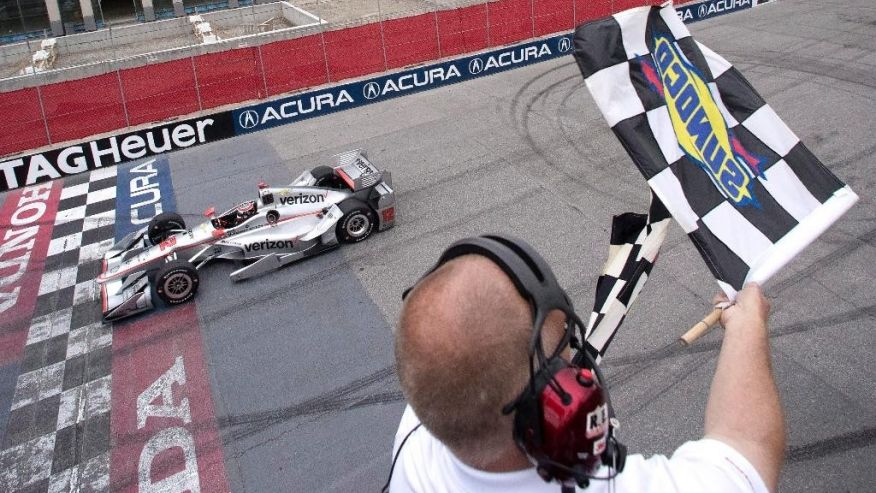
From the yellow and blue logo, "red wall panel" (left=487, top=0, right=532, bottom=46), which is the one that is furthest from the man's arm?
"red wall panel" (left=487, top=0, right=532, bottom=46)

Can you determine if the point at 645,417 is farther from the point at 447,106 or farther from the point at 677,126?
the point at 447,106

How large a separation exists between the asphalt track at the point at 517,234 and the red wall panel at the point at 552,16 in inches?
146

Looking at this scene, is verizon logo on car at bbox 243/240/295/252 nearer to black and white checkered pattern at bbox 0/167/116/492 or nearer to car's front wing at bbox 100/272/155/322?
car's front wing at bbox 100/272/155/322

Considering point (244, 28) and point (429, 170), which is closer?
point (429, 170)

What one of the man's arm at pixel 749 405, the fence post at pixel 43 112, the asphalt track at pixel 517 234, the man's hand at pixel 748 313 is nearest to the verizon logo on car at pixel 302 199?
the asphalt track at pixel 517 234

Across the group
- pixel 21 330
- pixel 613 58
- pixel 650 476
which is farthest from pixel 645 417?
pixel 21 330

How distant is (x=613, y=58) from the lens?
9.30 feet

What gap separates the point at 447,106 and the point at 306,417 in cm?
A: 832

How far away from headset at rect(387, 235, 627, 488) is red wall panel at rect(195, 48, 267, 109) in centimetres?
1245

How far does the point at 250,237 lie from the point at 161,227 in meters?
1.27

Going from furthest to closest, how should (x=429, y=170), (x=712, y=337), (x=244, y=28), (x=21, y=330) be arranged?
(x=244, y=28)
(x=429, y=170)
(x=21, y=330)
(x=712, y=337)

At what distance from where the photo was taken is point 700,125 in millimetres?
3076

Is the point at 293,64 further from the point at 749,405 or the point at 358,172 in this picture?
the point at 749,405

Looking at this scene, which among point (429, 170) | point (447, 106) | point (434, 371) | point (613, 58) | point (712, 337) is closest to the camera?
point (434, 371)
